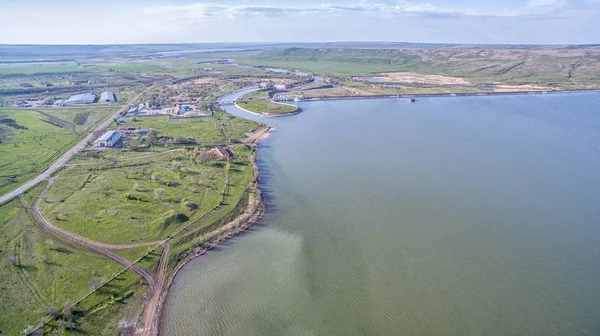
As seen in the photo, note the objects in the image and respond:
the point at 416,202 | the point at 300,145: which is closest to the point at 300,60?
the point at 300,145

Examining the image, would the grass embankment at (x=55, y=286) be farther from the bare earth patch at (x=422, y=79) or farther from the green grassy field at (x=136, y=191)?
the bare earth patch at (x=422, y=79)

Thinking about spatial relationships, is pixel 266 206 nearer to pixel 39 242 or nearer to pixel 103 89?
pixel 39 242

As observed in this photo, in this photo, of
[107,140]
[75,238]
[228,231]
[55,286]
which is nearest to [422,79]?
[107,140]

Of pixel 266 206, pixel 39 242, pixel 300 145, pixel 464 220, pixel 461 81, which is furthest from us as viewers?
pixel 461 81

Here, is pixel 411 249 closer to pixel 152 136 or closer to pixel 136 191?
pixel 136 191

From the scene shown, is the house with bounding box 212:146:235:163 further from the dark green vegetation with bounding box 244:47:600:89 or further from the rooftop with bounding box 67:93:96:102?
the dark green vegetation with bounding box 244:47:600:89

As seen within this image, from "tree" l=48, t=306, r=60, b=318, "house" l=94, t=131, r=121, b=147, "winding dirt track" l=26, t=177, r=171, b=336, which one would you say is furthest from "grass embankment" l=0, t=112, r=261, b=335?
"house" l=94, t=131, r=121, b=147
